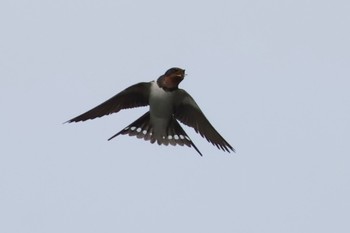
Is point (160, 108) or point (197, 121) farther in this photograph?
point (197, 121)

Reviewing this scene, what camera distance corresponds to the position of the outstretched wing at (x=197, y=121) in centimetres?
1293

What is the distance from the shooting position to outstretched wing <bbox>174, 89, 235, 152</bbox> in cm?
1293

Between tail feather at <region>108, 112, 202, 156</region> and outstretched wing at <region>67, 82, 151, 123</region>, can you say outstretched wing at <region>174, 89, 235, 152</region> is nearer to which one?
tail feather at <region>108, 112, 202, 156</region>

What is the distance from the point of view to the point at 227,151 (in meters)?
13.1

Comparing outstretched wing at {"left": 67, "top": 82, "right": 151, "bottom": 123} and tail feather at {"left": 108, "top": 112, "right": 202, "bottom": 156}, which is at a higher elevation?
outstretched wing at {"left": 67, "top": 82, "right": 151, "bottom": 123}

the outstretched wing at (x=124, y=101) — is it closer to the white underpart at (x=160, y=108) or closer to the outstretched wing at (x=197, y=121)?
the white underpart at (x=160, y=108)

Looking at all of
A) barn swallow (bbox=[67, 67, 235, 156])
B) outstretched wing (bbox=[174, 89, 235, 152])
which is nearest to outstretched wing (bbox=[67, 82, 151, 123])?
barn swallow (bbox=[67, 67, 235, 156])

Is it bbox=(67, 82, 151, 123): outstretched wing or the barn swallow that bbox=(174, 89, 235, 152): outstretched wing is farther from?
bbox=(67, 82, 151, 123): outstretched wing

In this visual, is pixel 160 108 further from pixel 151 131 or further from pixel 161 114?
pixel 151 131

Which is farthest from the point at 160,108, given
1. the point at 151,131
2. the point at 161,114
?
the point at 151,131

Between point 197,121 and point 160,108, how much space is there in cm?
63

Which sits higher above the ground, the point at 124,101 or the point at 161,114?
the point at 124,101

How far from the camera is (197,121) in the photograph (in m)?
13.2

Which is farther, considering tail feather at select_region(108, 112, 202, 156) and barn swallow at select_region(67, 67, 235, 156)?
tail feather at select_region(108, 112, 202, 156)
